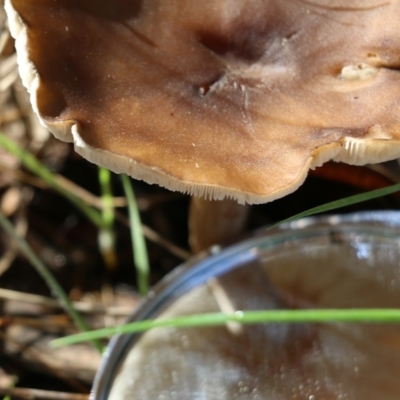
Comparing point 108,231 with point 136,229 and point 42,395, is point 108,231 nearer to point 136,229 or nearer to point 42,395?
point 136,229

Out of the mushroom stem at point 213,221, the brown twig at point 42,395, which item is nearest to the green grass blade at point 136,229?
the mushroom stem at point 213,221

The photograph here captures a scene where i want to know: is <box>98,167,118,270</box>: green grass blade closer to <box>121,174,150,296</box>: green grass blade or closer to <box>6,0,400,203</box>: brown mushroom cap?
<box>121,174,150,296</box>: green grass blade

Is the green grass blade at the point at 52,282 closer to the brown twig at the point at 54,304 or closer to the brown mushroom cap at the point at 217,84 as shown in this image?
the brown twig at the point at 54,304

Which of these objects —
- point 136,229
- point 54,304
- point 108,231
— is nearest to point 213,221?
point 136,229

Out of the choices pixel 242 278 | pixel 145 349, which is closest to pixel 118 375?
pixel 145 349

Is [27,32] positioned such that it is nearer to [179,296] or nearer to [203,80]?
[203,80]

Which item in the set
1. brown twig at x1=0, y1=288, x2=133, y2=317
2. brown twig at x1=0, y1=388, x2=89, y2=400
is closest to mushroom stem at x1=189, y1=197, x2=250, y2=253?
brown twig at x1=0, y1=288, x2=133, y2=317
